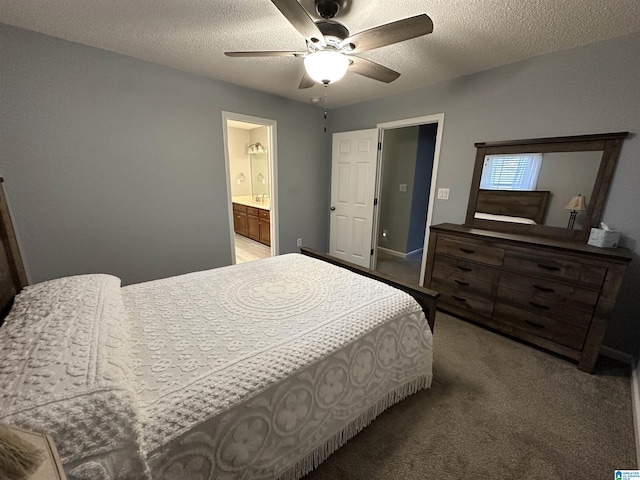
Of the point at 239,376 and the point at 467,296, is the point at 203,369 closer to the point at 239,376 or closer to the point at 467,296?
the point at 239,376

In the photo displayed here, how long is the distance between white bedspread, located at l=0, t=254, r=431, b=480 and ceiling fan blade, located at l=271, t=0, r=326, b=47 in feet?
4.70

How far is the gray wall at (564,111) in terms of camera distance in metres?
1.79

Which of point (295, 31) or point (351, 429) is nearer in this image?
point (351, 429)

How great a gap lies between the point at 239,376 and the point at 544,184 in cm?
280

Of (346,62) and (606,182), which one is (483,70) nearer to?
(606,182)

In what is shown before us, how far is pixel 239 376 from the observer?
883 millimetres

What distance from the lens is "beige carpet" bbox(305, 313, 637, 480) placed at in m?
1.18

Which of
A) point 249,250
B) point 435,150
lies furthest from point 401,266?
point 249,250

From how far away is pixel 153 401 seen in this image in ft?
Answer: 2.53

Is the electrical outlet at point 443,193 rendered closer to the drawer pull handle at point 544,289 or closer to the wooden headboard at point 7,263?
the drawer pull handle at point 544,289

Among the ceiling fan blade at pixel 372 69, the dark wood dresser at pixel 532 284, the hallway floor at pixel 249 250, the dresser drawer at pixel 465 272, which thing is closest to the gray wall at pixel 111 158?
the hallway floor at pixel 249 250

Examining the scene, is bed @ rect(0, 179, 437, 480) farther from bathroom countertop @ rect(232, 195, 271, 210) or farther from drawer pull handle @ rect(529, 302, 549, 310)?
bathroom countertop @ rect(232, 195, 271, 210)

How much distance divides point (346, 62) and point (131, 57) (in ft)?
6.84

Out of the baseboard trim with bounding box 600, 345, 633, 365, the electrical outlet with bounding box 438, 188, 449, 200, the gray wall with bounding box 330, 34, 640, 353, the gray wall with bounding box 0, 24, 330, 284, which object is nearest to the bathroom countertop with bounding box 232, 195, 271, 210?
the gray wall with bounding box 0, 24, 330, 284
